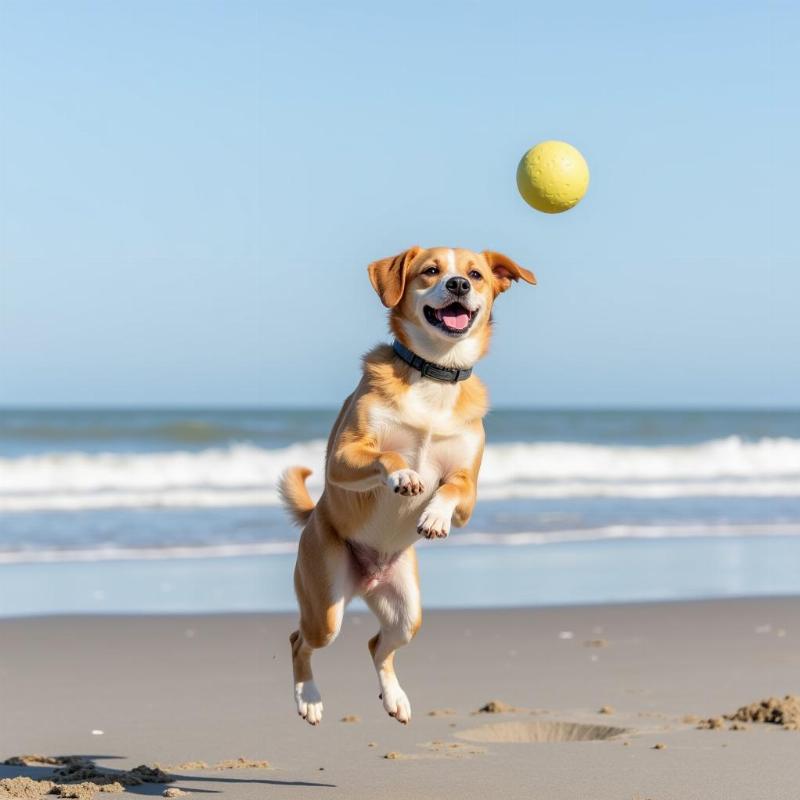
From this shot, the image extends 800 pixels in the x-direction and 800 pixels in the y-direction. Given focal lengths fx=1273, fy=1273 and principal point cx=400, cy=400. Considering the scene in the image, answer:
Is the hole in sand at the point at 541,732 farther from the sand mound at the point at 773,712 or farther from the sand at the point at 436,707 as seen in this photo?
the sand mound at the point at 773,712

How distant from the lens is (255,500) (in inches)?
642

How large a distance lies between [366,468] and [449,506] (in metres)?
0.34

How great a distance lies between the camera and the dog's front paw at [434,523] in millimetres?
4348

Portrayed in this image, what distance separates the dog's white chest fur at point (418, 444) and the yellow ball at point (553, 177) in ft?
2.65

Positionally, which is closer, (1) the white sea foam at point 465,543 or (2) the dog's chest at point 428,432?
(2) the dog's chest at point 428,432

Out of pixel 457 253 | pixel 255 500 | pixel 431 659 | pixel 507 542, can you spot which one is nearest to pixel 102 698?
pixel 431 659

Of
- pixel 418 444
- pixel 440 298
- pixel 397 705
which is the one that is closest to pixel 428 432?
pixel 418 444

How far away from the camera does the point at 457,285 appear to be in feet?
15.6

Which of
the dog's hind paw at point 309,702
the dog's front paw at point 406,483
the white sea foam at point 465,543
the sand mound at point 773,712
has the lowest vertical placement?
the dog's hind paw at point 309,702

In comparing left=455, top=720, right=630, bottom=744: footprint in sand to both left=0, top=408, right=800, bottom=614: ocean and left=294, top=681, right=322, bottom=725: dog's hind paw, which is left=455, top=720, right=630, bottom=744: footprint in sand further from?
left=0, top=408, right=800, bottom=614: ocean

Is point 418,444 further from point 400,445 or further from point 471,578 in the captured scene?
point 471,578

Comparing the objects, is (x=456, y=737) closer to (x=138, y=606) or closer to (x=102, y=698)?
(x=102, y=698)

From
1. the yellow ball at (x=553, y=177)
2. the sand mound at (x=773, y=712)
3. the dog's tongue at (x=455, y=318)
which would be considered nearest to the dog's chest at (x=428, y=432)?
the dog's tongue at (x=455, y=318)

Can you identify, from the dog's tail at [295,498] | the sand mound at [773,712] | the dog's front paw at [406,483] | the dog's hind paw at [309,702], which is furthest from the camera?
the sand mound at [773,712]
